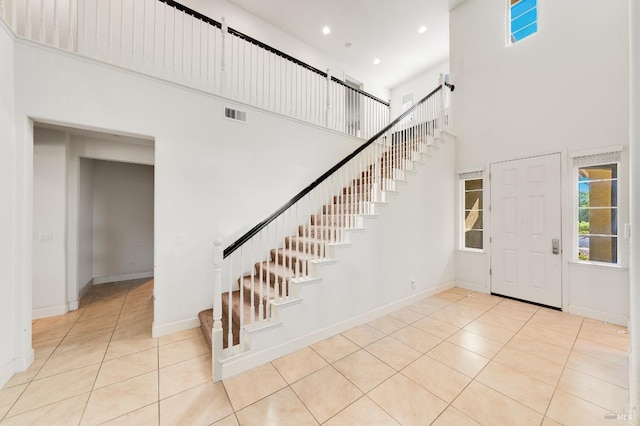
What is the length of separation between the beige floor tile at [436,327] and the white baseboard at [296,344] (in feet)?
1.52

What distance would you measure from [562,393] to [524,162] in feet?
11.1

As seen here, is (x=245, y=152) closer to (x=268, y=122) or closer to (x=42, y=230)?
(x=268, y=122)

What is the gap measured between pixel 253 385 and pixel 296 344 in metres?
0.62

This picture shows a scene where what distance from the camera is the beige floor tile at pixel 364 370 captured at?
2.20m

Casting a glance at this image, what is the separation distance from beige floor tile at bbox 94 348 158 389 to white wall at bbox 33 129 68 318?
76.7 inches

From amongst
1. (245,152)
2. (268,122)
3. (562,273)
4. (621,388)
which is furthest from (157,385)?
(562,273)

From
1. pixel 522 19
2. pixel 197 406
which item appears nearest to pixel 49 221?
pixel 197 406

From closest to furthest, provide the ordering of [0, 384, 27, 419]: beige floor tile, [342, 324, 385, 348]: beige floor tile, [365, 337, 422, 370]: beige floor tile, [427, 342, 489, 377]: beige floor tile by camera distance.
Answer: [0, 384, 27, 419]: beige floor tile → [427, 342, 489, 377]: beige floor tile → [365, 337, 422, 370]: beige floor tile → [342, 324, 385, 348]: beige floor tile

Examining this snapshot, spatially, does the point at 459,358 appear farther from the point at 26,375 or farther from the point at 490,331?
the point at 26,375

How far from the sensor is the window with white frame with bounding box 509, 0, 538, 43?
13.3 feet

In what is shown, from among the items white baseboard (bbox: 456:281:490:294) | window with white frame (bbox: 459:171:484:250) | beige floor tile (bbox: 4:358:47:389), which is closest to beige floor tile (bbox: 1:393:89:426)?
beige floor tile (bbox: 4:358:47:389)

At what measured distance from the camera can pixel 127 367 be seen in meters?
2.39

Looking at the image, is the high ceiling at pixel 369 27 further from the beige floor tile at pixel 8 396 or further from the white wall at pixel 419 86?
the beige floor tile at pixel 8 396

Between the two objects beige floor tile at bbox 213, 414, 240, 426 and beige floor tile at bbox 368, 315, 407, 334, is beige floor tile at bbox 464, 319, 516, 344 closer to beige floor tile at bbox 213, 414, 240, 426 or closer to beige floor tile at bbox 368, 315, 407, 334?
beige floor tile at bbox 368, 315, 407, 334
